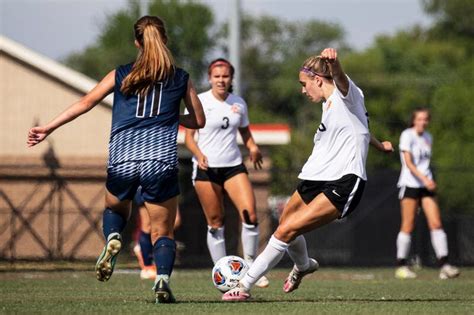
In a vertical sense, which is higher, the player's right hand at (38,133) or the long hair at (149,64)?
the long hair at (149,64)

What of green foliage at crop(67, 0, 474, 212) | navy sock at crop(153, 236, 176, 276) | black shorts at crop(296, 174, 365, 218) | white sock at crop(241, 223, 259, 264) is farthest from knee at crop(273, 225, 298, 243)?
green foliage at crop(67, 0, 474, 212)

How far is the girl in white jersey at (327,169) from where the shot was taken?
8812 millimetres

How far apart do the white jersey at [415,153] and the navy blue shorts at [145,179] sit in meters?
6.83

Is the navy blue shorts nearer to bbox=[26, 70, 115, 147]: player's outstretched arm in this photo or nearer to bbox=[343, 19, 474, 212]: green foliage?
bbox=[26, 70, 115, 147]: player's outstretched arm

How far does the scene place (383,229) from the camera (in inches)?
941

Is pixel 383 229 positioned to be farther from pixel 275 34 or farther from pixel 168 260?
pixel 275 34

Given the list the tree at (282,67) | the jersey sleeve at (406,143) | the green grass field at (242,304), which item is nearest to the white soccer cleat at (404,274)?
the green grass field at (242,304)

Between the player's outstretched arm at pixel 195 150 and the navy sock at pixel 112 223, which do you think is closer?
the navy sock at pixel 112 223

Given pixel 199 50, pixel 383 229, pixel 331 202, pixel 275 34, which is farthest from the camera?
pixel 275 34

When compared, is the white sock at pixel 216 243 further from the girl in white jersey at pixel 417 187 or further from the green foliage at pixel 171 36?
the green foliage at pixel 171 36

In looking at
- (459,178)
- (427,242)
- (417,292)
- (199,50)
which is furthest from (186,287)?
(199,50)

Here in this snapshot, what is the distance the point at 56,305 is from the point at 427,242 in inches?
491

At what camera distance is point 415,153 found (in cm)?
1497

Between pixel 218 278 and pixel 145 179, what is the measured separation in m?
1.35
